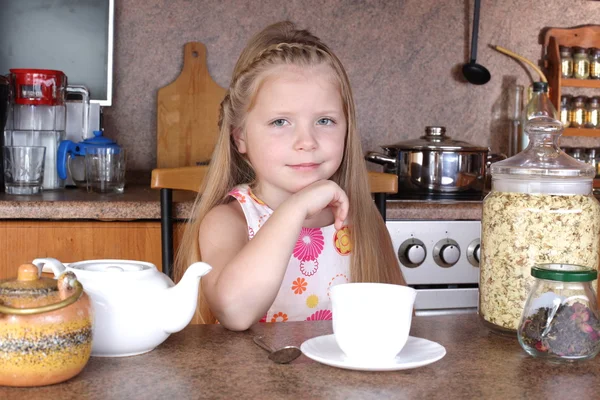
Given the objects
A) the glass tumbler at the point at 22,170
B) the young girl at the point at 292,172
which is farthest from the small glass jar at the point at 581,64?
the glass tumbler at the point at 22,170

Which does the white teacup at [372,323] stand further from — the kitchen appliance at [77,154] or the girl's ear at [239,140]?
the kitchen appliance at [77,154]

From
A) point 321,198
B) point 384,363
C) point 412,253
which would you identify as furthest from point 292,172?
point 412,253

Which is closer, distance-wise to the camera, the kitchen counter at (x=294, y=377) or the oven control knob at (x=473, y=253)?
the kitchen counter at (x=294, y=377)

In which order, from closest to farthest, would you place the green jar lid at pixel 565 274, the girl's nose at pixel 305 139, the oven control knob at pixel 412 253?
the green jar lid at pixel 565 274 < the girl's nose at pixel 305 139 < the oven control knob at pixel 412 253

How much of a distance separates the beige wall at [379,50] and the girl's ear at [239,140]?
3.30ft

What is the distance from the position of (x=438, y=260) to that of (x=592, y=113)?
100 cm

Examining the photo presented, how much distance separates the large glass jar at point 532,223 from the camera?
839 millimetres

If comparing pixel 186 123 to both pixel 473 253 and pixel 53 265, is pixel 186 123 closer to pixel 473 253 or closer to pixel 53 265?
pixel 473 253

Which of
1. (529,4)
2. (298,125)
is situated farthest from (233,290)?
(529,4)

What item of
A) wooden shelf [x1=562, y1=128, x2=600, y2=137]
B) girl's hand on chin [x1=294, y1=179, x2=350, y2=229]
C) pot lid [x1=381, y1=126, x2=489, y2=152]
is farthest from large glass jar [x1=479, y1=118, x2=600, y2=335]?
wooden shelf [x1=562, y1=128, x2=600, y2=137]

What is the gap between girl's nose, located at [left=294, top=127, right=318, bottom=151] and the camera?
1247mm

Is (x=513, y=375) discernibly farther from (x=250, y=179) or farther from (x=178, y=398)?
(x=250, y=179)

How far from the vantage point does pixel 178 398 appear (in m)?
0.63

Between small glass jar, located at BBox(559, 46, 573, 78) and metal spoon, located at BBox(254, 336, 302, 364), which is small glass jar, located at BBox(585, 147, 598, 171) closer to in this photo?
small glass jar, located at BBox(559, 46, 573, 78)
